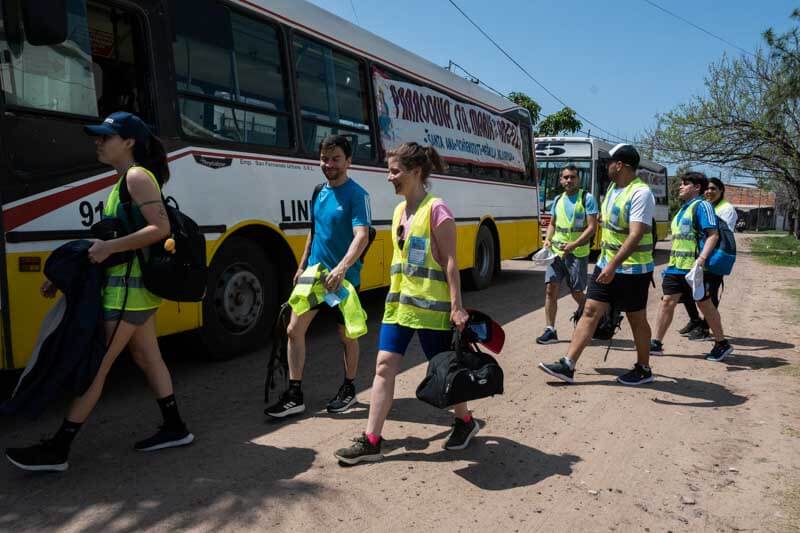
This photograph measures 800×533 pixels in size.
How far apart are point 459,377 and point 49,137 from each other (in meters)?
2.99

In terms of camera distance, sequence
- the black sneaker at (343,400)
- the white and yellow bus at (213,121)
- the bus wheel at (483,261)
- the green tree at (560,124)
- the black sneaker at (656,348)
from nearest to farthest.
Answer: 1. the white and yellow bus at (213,121)
2. the black sneaker at (343,400)
3. the black sneaker at (656,348)
4. the bus wheel at (483,261)
5. the green tree at (560,124)

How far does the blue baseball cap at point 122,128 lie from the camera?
10.8 ft

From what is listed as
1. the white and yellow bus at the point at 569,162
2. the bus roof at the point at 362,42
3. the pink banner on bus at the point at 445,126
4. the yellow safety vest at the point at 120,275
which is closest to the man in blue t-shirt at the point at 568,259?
the pink banner on bus at the point at 445,126

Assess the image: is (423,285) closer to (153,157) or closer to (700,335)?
(153,157)

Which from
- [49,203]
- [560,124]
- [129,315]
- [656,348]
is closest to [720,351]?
[656,348]

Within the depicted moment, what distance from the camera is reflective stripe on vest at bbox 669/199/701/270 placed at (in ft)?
21.1

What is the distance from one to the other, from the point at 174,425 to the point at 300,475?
2.83 ft

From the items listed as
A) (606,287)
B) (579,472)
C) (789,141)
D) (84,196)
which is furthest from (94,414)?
(789,141)

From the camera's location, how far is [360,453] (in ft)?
11.7

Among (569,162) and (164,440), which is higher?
(569,162)

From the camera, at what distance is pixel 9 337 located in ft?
12.8

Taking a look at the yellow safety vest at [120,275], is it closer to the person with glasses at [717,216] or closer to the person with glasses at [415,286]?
the person with glasses at [415,286]

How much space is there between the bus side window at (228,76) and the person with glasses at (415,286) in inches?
95.6

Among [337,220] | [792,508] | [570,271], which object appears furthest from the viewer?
[570,271]
